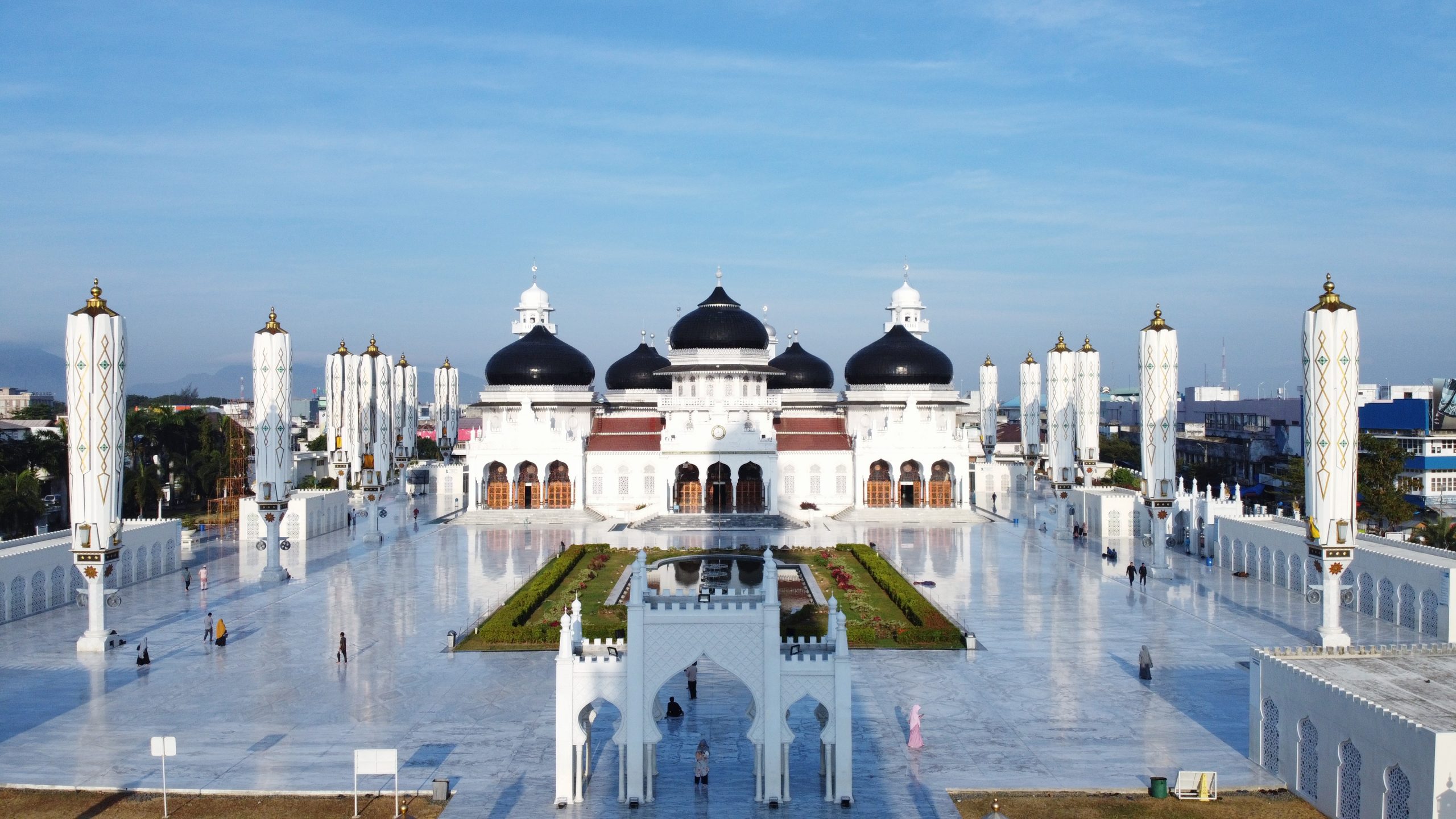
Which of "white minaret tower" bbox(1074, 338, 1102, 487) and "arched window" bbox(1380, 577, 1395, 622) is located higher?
"white minaret tower" bbox(1074, 338, 1102, 487)

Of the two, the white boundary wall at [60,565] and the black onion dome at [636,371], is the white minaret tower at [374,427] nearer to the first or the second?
the white boundary wall at [60,565]

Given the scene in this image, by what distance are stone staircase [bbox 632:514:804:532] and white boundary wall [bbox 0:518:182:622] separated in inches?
710

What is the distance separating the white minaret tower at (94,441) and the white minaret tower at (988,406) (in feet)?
163

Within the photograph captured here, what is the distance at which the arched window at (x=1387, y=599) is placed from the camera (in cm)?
2745

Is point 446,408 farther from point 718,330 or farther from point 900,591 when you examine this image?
point 900,591

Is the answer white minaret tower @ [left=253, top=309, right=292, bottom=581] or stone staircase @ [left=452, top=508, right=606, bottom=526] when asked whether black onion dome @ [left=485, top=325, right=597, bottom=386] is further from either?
white minaret tower @ [left=253, top=309, right=292, bottom=581]

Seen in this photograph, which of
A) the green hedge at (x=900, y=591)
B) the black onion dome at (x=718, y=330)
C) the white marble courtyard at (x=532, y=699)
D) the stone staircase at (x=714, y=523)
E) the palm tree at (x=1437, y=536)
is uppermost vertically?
the black onion dome at (x=718, y=330)

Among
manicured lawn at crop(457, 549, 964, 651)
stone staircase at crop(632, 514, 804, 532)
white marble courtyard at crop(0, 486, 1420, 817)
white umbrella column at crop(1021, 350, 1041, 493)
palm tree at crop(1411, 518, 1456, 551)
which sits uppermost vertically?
white umbrella column at crop(1021, 350, 1041, 493)

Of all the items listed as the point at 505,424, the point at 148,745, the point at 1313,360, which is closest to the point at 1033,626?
the point at 1313,360

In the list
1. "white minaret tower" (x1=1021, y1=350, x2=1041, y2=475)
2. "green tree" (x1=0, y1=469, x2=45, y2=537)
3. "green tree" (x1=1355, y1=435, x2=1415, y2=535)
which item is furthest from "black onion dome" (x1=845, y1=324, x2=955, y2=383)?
"green tree" (x1=0, y1=469, x2=45, y2=537)

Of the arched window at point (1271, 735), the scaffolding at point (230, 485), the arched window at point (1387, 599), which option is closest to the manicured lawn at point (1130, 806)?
the arched window at point (1271, 735)

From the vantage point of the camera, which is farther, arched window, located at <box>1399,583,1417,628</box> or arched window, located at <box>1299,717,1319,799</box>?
arched window, located at <box>1399,583,1417,628</box>

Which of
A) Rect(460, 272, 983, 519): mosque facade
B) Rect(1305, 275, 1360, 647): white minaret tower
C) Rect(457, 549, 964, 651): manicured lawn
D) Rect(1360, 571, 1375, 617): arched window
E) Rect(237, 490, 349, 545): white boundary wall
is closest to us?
Rect(1305, 275, 1360, 647): white minaret tower

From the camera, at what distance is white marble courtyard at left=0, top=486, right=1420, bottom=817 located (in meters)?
16.8
